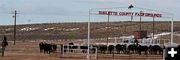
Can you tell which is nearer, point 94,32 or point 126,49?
point 126,49

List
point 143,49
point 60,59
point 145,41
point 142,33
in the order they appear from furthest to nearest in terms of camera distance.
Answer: point 142,33, point 145,41, point 143,49, point 60,59

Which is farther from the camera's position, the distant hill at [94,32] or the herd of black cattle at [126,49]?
the distant hill at [94,32]

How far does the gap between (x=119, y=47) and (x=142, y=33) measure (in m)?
20.5

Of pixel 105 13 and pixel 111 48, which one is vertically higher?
pixel 105 13

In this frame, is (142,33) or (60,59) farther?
(142,33)

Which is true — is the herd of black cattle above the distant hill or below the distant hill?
above

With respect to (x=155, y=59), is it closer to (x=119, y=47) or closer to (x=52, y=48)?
(x=119, y=47)

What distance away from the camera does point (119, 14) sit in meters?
33.8

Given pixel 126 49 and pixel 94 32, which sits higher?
pixel 126 49

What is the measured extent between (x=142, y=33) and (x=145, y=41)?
34.1ft

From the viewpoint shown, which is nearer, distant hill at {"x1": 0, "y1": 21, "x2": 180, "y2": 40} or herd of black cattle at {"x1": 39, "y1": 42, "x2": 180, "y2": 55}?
herd of black cattle at {"x1": 39, "y1": 42, "x2": 180, "y2": 55}

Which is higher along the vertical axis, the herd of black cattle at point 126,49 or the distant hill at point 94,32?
the herd of black cattle at point 126,49

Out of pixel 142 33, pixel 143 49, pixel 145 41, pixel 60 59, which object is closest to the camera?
pixel 60 59

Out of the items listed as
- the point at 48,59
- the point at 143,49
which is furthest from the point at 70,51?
the point at 143,49
